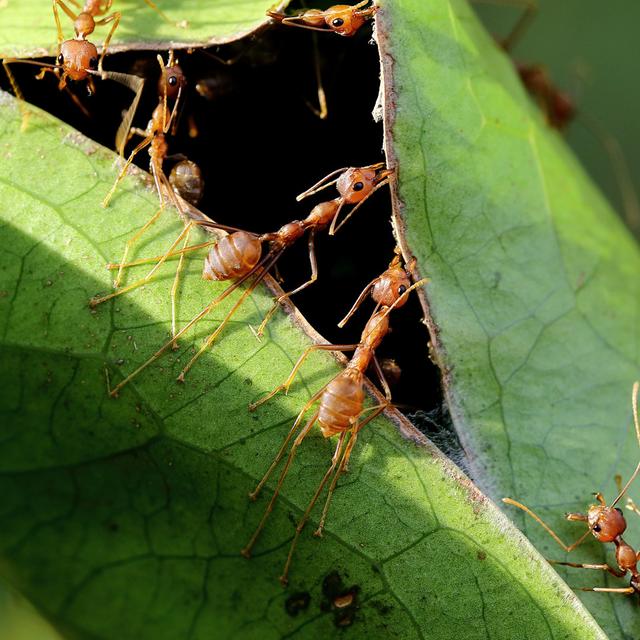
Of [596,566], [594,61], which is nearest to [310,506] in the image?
Answer: [596,566]

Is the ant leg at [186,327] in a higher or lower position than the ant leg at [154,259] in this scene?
lower

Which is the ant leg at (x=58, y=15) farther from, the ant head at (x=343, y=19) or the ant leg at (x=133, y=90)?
the ant head at (x=343, y=19)

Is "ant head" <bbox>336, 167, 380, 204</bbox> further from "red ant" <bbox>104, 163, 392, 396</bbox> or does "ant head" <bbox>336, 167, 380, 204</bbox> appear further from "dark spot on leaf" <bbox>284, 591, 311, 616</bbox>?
"dark spot on leaf" <bbox>284, 591, 311, 616</bbox>

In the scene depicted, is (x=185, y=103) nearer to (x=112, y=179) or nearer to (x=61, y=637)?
(x=112, y=179)

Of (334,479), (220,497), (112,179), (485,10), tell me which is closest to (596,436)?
(334,479)

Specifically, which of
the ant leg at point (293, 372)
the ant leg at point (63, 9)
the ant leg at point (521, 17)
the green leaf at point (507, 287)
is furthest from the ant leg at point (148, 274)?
the ant leg at point (521, 17)

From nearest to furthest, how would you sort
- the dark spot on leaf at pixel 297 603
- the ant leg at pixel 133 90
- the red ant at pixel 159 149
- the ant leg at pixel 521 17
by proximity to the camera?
1. the dark spot on leaf at pixel 297 603
2. the red ant at pixel 159 149
3. the ant leg at pixel 133 90
4. the ant leg at pixel 521 17
